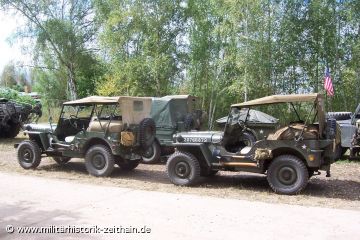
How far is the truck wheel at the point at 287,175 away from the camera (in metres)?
6.99

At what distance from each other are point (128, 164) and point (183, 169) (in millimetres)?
1939

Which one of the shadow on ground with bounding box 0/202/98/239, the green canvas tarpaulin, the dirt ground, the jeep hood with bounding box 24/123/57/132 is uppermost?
the green canvas tarpaulin

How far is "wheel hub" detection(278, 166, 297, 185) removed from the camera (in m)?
7.09

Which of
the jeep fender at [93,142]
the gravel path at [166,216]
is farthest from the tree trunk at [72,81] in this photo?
the gravel path at [166,216]

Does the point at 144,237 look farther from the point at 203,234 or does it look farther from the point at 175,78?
the point at 175,78

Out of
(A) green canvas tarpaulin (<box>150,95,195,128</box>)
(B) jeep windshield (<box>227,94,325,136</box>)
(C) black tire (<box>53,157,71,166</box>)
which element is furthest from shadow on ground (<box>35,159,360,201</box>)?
(A) green canvas tarpaulin (<box>150,95,195,128</box>)

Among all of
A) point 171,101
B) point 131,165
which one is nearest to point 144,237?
point 131,165

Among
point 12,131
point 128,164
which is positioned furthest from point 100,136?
point 12,131

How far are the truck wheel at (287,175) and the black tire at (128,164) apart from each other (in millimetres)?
3233

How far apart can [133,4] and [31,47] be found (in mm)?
7350

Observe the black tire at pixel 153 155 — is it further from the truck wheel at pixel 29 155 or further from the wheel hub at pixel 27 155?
the wheel hub at pixel 27 155

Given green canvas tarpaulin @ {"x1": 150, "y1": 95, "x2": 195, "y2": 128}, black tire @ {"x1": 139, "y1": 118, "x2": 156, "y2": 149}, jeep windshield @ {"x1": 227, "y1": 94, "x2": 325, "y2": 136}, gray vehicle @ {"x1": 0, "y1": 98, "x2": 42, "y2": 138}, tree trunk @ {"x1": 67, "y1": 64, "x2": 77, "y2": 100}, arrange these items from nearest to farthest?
jeep windshield @ {"x1": 227, "y1": 94, "x2": 325, "y2": 136} < black tire @ {"x1": 139, "y1": 118, "x2": 156, "y2": 149} < green canvas tarpaulin @ {"x1": 150, "y1": 95, "x2": 195, "y2": 128} < gray vehicle @ {"x1": 0, "y1": 98, "x2": 42, "y2": 138} < tree trunk @ {"x1": 67, "y1": 64, "x2": 77, "y2": 100}

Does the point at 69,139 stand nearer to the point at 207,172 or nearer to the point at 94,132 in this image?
the point at 94,132

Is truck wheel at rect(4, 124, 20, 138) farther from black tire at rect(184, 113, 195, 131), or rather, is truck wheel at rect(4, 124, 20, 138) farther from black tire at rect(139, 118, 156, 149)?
black tire at rect(139, 118, 156, 149)
